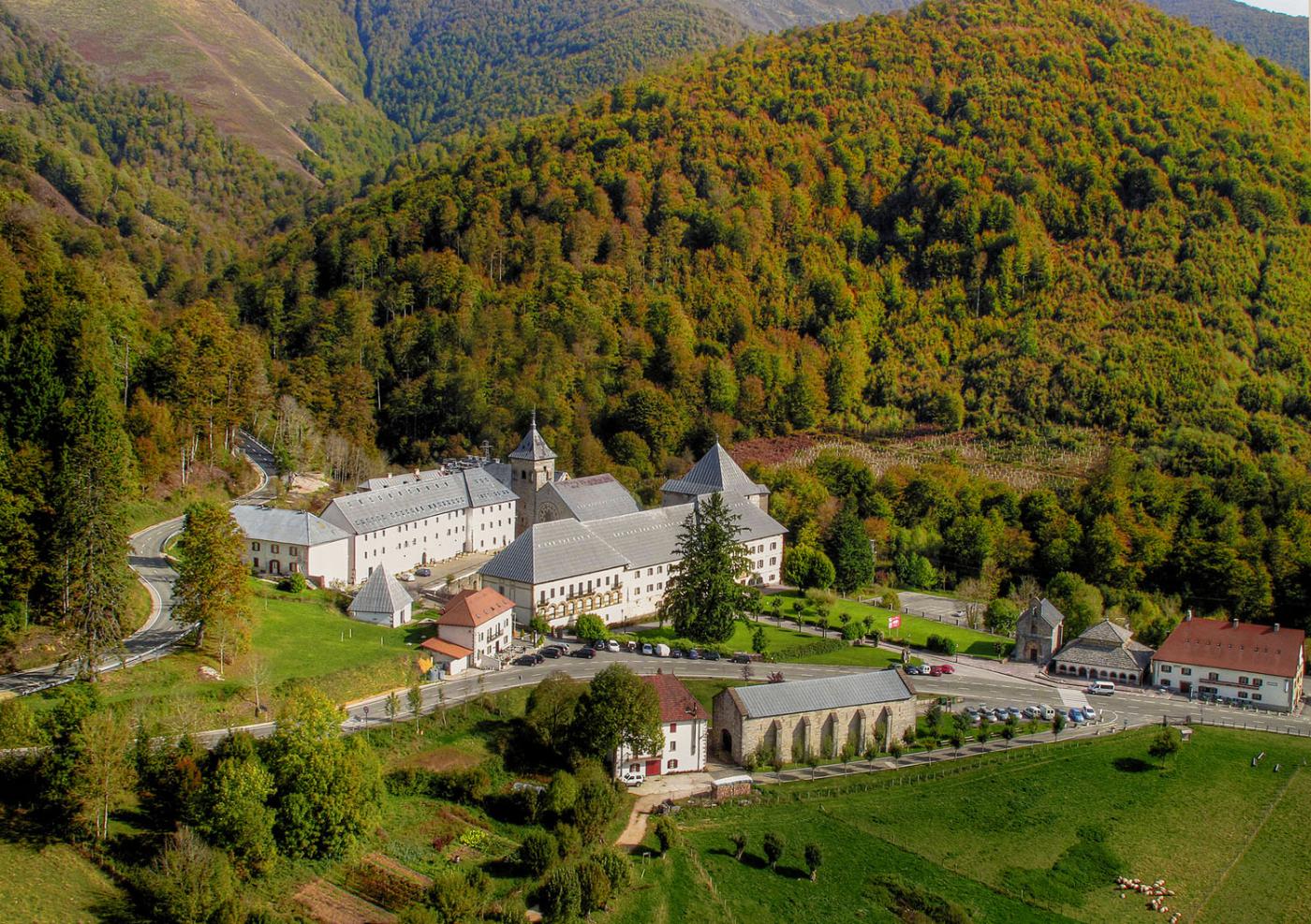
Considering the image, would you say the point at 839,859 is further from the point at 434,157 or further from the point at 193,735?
the point at 434,157

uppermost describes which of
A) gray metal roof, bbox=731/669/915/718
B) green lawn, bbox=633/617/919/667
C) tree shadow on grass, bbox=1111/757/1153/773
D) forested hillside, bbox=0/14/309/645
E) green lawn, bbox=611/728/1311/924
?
forested hillside, bbox=0/14/309/645

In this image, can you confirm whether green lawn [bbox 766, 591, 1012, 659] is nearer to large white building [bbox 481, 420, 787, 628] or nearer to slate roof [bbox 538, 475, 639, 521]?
large white building [bbox 481, 420, 787, 628]

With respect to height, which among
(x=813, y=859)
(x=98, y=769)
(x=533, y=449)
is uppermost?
(x=533, y=449)

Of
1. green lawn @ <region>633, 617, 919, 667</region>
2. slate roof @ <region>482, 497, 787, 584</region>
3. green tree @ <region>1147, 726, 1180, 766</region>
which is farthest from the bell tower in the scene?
green tree @ <region>1147, 726, 1180, 766</region>

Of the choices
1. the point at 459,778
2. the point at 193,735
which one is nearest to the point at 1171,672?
the point at 459,778

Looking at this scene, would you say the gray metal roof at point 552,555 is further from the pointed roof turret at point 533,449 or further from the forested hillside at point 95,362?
the forested hillside at point 95,362

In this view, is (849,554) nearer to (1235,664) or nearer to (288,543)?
(1235,664)

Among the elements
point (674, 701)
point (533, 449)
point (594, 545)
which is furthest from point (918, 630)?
point (533, 449)
